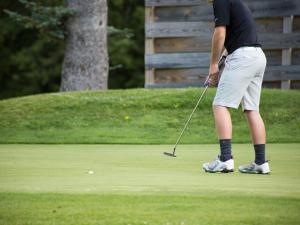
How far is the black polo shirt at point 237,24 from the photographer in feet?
25.8

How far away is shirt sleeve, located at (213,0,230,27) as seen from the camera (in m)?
7.83

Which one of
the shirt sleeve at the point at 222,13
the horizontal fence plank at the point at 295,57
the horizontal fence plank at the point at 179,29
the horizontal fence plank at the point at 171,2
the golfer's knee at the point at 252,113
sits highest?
the horizontal fence plank at the point at 171,2

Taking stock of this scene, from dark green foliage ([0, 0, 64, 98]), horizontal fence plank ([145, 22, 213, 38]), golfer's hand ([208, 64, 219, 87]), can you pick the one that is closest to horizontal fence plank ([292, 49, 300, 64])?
horizontal fence plank ([145, 22, 213, 38])

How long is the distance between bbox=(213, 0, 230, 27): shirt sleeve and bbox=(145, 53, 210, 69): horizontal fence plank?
9.33 metres

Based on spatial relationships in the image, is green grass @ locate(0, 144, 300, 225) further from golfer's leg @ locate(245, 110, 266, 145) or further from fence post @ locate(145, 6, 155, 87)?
fence post @ locate(145, 6, 155, 87)

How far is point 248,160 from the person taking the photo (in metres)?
9.18

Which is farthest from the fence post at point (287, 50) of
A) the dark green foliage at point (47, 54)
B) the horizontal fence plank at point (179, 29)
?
the dark green foliage at point (47, 54)

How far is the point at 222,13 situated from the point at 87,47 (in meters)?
10.3

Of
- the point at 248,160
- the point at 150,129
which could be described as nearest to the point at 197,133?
the point at 150,129

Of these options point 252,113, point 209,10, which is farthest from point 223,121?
point 209,10

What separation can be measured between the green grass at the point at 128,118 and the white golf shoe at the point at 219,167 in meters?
4.54

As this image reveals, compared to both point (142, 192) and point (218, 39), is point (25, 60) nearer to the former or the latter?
point (218, 39)

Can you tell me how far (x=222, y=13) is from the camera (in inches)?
308

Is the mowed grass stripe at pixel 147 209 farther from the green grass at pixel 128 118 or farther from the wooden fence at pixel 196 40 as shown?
the wooden fence at pixel 196 40
